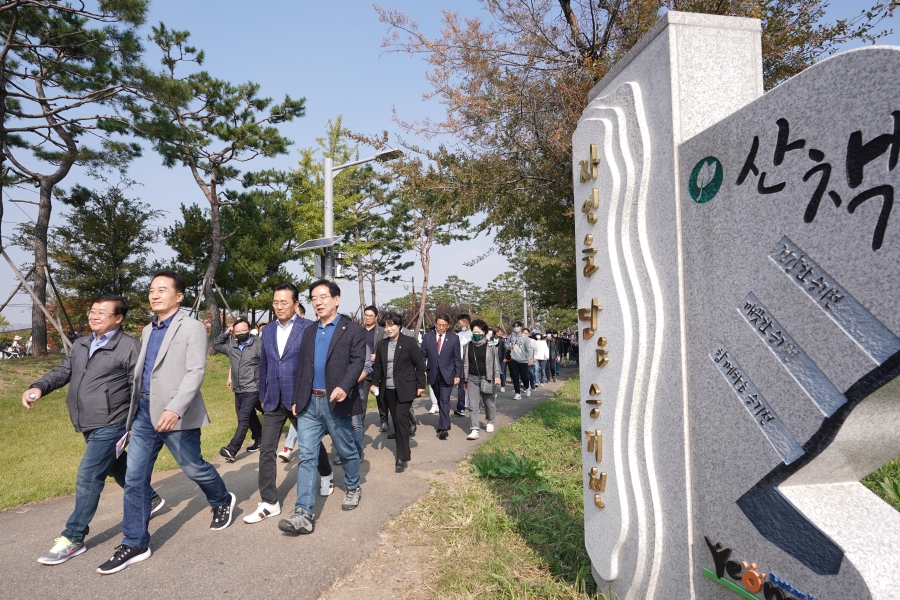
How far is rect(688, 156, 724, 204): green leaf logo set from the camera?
7.24 feet

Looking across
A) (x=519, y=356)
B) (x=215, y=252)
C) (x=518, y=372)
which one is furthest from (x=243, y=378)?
(x=215, y=252)

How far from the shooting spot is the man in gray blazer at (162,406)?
3613 millimetres

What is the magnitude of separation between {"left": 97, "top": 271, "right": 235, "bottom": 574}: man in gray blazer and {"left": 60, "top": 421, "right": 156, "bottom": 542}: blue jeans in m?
0.16

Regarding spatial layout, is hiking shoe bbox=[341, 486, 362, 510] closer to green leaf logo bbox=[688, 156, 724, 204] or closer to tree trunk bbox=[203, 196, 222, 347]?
green leaf logo bbox=[688, 156, 724, 204]

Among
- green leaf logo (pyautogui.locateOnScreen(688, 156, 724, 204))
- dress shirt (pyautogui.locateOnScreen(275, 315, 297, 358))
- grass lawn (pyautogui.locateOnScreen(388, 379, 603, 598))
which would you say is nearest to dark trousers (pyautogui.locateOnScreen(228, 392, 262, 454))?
dress shirt (pyautogui.locateOnScreen(275, 315, 297, 358))

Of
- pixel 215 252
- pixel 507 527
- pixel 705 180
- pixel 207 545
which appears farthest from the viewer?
pixel 215 252

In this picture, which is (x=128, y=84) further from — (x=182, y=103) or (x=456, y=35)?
(x=456, y=35)

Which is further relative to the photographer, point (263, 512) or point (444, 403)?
point (444, 403)

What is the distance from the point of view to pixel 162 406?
12.1ft

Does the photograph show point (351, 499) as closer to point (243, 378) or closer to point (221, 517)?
point (221, 517)

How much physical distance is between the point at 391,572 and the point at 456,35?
5944 millimetres

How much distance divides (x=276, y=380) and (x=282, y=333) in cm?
41

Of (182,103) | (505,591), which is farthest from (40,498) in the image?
(182,103)

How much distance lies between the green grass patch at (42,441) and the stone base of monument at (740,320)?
216 inches
